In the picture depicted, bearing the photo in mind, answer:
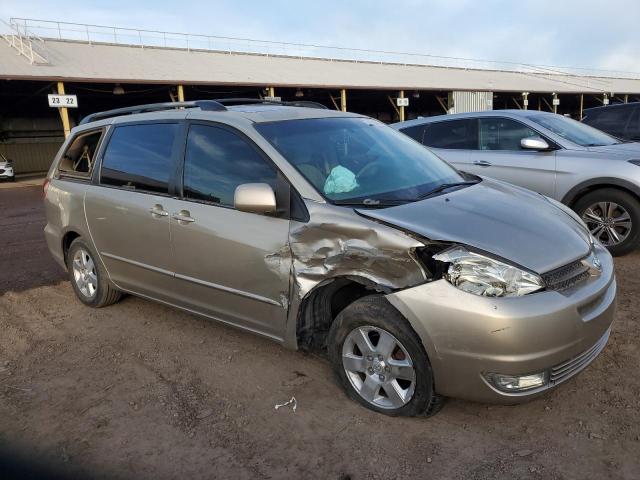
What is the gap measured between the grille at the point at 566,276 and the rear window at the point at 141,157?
107 inches

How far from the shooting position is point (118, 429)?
3.10 m

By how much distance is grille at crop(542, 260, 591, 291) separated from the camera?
2.76 meters

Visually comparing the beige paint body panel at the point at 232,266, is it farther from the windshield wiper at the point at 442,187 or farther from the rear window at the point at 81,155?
the rear window at the point at 81,155

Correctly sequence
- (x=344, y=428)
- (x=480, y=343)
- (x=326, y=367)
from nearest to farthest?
1. (x=480, y=343)
2. (x=344, y=428)
3. (x=326, y=367)

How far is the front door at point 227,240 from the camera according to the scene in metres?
3.40

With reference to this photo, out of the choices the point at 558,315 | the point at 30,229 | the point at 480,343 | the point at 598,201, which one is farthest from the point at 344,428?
the point at 30,229

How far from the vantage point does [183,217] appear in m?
3.86

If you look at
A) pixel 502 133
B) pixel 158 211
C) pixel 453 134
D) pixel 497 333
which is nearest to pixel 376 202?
pixel 497 333

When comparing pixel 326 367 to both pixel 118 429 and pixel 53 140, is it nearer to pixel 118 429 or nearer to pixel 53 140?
pixel 118 429

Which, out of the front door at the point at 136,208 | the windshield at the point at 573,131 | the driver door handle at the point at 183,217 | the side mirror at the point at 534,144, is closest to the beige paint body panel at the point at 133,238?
the front door at the point at 136,208

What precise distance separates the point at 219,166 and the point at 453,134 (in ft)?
13.9

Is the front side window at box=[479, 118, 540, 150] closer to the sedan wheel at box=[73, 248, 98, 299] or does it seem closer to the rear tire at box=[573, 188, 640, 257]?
the rear tire at box=[573, 188, 640, 257]

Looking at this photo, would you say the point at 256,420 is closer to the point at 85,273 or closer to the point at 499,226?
the point at 499,226

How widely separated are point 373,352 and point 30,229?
339 inches
